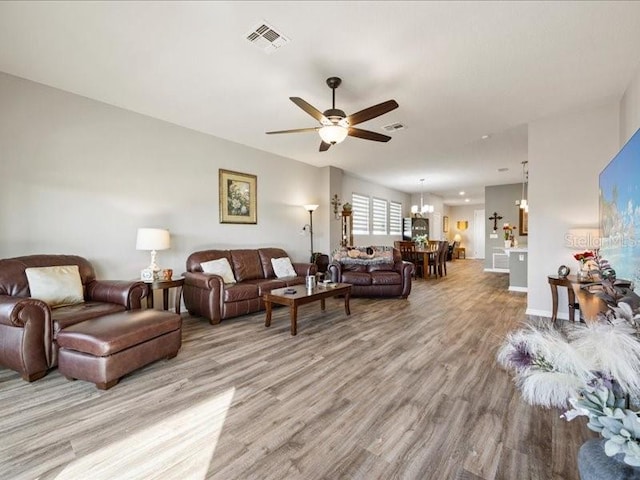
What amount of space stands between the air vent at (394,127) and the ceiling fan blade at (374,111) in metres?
1.62

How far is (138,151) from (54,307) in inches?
87.7

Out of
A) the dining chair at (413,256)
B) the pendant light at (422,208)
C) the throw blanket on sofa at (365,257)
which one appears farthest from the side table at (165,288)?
the pendant light at (422,208)

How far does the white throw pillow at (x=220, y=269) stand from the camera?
14.4 feet

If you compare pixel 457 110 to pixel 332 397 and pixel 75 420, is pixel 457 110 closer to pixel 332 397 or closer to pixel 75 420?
pixel 332 397

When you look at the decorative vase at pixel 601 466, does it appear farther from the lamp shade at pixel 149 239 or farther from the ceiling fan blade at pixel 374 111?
the lamp shade at pixel 149 239

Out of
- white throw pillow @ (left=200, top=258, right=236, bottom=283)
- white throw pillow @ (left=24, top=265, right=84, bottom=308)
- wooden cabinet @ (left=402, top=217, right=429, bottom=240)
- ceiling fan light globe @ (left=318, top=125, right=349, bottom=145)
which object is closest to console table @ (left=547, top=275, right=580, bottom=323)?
ceiling fan light globe @ (left=318, top=125, right=349, bottom=145)

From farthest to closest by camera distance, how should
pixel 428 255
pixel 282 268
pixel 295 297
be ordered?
pixel 428 255 → pixel 282 268 → pixel 295 297

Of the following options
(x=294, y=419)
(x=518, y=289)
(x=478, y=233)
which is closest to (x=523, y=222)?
(x=518, y=289)

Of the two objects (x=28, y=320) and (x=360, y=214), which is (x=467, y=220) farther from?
(x=28, y=320)

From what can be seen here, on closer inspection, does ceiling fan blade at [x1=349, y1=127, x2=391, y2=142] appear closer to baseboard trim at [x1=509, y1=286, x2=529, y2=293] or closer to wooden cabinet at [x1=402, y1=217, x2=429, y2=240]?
baseboard trim at [x1=509, y1=286, x2=529, y2=293]

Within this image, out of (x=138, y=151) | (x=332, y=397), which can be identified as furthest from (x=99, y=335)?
(x=138, y=151)

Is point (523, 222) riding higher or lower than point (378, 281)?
higher

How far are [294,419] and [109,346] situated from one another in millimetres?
1492

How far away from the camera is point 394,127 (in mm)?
4582
